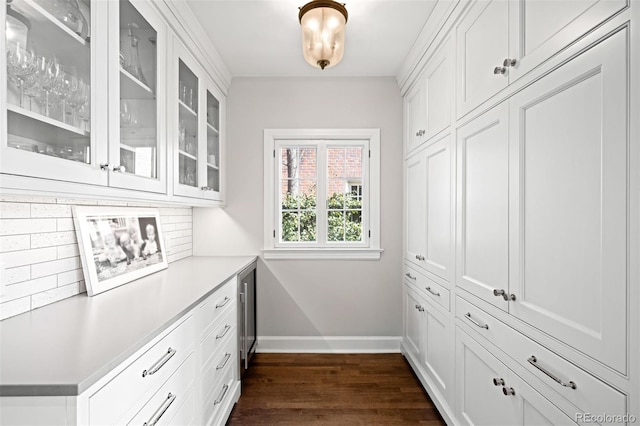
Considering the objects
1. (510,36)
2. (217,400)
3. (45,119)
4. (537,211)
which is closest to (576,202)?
(537,211)

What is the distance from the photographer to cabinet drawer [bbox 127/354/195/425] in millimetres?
1078

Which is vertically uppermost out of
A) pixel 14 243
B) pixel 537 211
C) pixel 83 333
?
pixel 537 211

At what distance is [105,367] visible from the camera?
0.83 m

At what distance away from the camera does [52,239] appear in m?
1.43

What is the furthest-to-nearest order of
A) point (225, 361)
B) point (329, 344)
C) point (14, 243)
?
point (329, 344), point (225, 361), point (14, 243)

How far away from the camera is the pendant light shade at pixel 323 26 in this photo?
1729 mm

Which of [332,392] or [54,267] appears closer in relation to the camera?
[54,267]

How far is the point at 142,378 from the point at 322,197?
2.22 metres

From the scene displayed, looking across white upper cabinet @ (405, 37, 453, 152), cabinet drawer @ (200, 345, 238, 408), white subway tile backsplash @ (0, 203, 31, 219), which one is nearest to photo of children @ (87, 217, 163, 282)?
white subway tile backsplash @ (0, 203, 31, 219)

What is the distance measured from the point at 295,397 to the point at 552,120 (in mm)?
2207

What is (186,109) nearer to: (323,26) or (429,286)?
(323,26)

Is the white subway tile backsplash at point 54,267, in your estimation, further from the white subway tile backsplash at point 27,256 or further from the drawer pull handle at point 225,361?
the drawer pull handle at point 225,361

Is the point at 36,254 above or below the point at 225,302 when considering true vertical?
above

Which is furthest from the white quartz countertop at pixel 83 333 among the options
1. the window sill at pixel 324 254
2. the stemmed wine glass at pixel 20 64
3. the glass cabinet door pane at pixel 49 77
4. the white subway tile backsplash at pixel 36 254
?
the window sill at pixel 324 254
